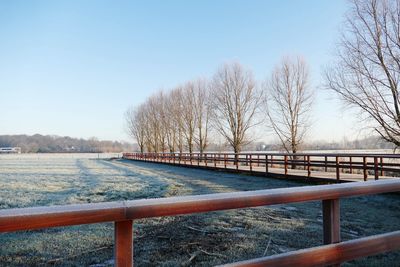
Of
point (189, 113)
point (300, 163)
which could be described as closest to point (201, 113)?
point (189, 113)

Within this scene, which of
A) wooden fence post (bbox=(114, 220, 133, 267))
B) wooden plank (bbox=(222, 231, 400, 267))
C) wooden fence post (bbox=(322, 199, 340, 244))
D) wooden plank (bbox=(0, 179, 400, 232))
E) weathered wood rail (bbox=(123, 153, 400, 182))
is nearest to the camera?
wooden plank (bbox=(0, 179, 400, 232))

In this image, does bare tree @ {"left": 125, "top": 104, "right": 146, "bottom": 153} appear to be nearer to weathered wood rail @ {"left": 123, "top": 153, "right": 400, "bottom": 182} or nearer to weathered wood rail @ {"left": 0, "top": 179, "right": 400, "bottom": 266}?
weathered wood rail @ {"left": 123, "top": 153, "right": 400, "bottom": 182}

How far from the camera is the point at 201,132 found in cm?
4331

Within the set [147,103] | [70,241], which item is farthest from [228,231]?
[147,103]

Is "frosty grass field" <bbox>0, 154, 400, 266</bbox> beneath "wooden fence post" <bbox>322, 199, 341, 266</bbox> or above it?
beneath

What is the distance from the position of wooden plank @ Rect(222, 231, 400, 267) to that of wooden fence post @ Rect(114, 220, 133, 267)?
483 millimetres

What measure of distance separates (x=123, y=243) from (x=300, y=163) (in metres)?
16.4

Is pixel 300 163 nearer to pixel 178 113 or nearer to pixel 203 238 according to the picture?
pixel 203 238

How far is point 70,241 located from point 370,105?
16.6m

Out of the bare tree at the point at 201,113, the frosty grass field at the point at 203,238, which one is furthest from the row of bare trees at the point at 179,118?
the frosty grass field at the point at 203,238

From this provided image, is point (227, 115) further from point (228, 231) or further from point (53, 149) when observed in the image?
point (53, 149)

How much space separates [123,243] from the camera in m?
1.49

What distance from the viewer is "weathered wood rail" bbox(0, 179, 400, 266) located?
1.34 m

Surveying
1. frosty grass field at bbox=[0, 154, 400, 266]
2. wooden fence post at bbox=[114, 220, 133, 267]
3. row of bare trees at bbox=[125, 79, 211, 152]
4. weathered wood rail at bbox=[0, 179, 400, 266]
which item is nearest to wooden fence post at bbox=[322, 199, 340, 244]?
weathered wood rail at bbox=[0, 179, 400, 266]
